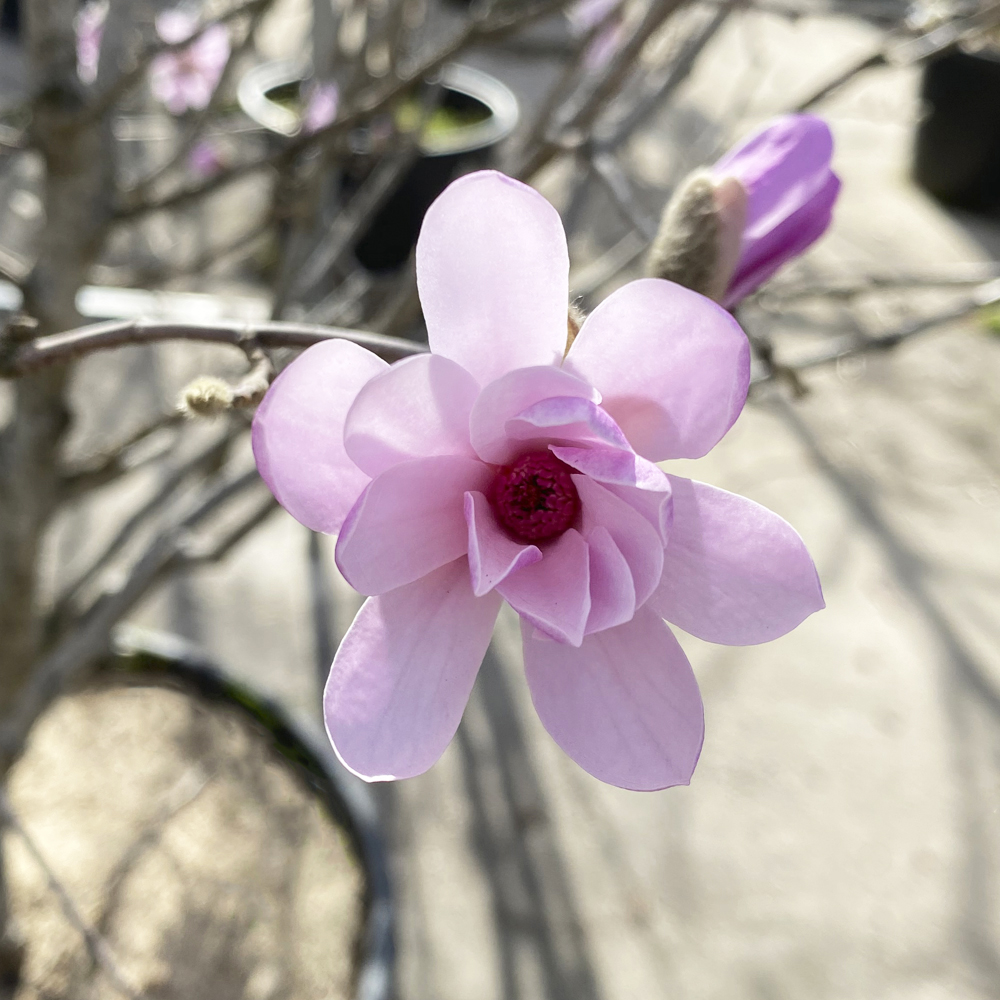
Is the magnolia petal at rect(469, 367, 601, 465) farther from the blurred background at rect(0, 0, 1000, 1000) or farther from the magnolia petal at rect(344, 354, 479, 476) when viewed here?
the blurred background at rect(0, 0, 1000, 1000)

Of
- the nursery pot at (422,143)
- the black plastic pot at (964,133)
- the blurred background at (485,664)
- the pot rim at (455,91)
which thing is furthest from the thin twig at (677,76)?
the black plastic pot at (964,133)

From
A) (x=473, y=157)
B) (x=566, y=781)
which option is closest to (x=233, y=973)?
(x=566, y=781)

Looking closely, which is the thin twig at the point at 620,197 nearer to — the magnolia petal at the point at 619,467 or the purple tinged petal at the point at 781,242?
the purple tinged petal at the point at 781,242

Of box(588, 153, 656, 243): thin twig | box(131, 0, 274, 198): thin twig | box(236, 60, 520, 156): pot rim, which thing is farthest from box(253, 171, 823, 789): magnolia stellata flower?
box(236, 60, 520, 156): pot rim

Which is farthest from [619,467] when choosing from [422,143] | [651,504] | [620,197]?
[422,143]

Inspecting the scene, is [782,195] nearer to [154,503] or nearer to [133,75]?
[133,75]

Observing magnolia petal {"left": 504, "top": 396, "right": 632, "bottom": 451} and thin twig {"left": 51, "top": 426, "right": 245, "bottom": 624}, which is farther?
thin twig {"left": 51, "top": 426, "right": 245, "bottom": 624}

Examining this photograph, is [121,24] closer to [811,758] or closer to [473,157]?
[811,758]
